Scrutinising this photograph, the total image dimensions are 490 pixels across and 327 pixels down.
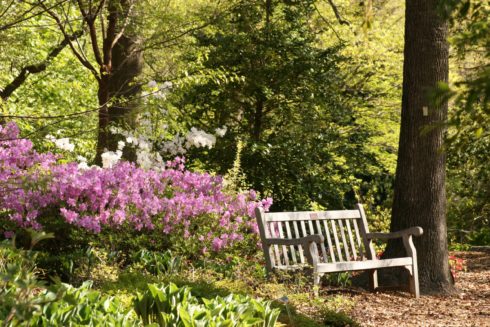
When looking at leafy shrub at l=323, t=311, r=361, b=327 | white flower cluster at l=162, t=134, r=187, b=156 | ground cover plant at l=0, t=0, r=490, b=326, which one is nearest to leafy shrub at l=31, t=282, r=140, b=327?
ground cover plant at l=0, t=0, r=490, b=326

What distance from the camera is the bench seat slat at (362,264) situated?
7.12m

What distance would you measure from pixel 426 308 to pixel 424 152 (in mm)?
1629

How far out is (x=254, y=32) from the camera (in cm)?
1153

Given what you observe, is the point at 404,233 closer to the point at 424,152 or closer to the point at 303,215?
the point at 424,152

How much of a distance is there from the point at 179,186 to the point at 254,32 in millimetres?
3674

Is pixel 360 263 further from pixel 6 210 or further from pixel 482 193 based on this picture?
pixel 482 193

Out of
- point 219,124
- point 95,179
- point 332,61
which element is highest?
point 332,61

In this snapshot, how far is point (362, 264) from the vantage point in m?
7.54

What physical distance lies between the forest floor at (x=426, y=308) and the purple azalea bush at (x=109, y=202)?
163cm

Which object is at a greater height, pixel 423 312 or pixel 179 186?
pixel 179 186

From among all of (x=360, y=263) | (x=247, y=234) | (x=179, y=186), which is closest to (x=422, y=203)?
(x=360, y=263)

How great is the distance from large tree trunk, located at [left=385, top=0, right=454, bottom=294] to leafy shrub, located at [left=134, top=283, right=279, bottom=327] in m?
4.02

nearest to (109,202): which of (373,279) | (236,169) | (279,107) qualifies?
(236,169)

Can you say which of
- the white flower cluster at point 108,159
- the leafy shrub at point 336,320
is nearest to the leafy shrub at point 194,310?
the leafy shrub at point 336,320
